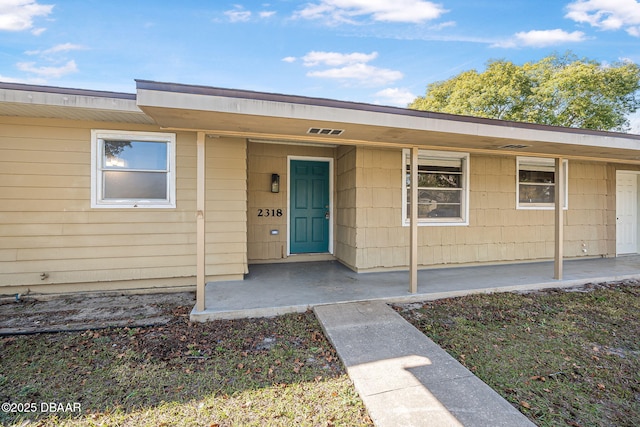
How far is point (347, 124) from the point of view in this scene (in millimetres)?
3109

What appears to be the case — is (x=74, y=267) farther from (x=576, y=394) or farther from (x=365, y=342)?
(x=576, y=394)

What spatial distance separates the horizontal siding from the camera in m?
3.84

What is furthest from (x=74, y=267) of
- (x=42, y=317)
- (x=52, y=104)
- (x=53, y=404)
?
(x=53, y=404)

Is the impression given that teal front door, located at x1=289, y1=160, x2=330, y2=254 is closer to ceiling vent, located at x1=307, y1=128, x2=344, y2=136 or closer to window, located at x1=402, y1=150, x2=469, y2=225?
window, located at x1=402, y1=150, x2=469, y2=225

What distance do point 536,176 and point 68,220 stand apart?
27.3ft

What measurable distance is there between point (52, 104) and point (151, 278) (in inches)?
97.2

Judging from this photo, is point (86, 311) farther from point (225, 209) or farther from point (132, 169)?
point (225, 209)

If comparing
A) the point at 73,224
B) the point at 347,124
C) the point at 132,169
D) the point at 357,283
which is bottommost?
the point at 357,283

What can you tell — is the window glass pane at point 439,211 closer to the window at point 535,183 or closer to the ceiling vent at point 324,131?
the window at point 535,183

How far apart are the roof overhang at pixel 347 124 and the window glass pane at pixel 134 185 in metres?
1.28

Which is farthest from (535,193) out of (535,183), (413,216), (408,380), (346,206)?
(408,380)

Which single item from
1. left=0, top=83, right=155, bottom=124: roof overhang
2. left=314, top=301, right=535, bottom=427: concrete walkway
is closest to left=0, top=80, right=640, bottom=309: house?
left=0, top=83, right=155, bottom=124: roof overhang

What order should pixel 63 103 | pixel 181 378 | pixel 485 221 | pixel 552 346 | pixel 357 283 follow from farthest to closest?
pixel 485 221 < pixel 357 283 < pixel 63 103 < pixel 552 346 < pixel 181 378

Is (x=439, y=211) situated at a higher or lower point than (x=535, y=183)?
lower
